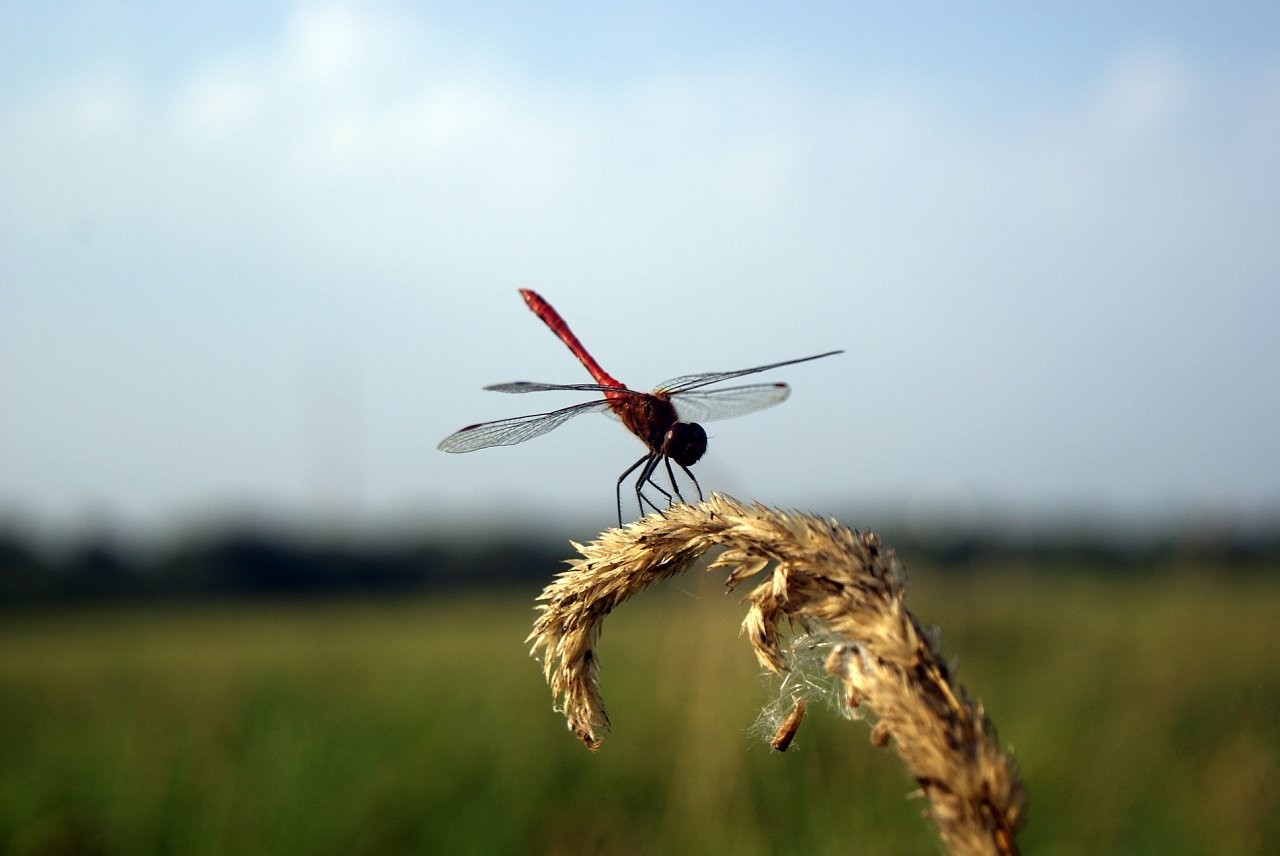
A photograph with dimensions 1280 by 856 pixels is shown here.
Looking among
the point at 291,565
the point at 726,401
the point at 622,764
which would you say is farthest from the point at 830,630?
the point at 291,565

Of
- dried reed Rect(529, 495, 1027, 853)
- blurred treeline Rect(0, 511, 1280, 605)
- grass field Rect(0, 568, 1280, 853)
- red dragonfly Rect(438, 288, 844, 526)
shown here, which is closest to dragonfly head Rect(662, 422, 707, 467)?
red dragonfly Rect(438, 288, 844, 526)

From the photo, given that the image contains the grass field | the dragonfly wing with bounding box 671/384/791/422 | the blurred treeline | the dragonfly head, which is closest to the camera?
the dragonfly head

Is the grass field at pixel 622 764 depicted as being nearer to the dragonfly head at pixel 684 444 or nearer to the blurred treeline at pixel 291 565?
the dragonfly head at pixel 684 444

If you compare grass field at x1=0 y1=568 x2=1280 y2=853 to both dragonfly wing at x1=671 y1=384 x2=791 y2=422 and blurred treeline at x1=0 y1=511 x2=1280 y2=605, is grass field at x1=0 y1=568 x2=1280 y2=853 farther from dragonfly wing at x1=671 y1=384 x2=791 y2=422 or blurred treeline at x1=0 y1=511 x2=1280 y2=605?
blurred treeline at x1=0 y1=511 x2=1280 y2=605

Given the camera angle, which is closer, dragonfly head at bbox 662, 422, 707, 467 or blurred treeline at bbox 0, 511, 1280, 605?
dragonfly head at bbox 662, 422, 707, 467

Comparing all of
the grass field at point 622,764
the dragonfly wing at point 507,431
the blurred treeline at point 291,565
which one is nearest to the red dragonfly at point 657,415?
the dragonfly wing at point 507,431

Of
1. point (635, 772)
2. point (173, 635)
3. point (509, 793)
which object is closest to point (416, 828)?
point (509, 793)

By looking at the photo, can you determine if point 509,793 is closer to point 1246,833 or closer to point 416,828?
point 416,828
